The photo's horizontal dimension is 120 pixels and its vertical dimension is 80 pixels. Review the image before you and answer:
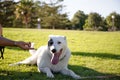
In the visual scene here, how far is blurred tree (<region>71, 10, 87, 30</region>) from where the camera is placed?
8681 cm

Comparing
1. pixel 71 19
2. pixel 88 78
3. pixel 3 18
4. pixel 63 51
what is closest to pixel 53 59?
pixel 63 51

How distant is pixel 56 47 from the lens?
22.6 feet

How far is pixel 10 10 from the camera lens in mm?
65750

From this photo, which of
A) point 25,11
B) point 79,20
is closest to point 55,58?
point 25,11

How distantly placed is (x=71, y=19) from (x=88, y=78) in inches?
3323

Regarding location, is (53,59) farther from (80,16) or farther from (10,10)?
(80,16)

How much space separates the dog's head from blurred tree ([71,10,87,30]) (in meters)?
78.9

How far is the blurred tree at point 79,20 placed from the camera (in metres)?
86.8

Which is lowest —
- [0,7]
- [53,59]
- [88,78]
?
[88,78]

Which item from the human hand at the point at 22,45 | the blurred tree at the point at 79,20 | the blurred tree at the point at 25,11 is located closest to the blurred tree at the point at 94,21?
the blurred tree at the point at 79,20

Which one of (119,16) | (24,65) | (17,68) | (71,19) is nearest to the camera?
(17,68)

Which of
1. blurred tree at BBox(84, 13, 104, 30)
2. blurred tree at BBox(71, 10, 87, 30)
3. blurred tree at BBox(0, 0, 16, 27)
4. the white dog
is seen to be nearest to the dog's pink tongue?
the white dog

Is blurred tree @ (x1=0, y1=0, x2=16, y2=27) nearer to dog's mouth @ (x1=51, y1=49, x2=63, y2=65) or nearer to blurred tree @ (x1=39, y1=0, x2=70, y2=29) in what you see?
blurred tree @ (x1=39, y1=0, x2=70, y2=29)

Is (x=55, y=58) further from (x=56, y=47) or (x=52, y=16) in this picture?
(x=52, y=16)
